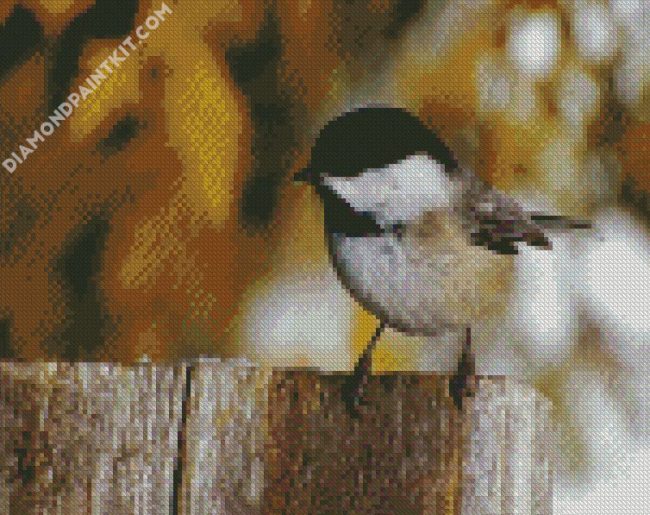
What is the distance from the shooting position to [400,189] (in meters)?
1.11

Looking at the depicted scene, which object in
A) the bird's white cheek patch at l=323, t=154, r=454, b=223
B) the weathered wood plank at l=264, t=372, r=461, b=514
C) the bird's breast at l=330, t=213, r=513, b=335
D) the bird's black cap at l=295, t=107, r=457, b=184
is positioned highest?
the bird's black cap at l=295, t=107, r=457, b=184

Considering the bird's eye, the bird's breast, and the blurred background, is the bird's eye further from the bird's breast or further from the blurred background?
the blurred background

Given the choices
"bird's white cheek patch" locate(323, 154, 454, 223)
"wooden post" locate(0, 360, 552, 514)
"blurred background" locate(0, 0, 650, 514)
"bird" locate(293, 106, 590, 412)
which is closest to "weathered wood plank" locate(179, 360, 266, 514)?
"wooden post" locate(0, 360, 552, 514)

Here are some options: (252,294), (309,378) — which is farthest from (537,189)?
(309,378)

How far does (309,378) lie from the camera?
59 cm

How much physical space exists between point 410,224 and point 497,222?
4.9 inches

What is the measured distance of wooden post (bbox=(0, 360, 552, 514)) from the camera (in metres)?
0.56

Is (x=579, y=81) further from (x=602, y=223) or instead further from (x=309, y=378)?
(x=309, y=378)

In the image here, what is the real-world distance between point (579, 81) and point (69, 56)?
83cm

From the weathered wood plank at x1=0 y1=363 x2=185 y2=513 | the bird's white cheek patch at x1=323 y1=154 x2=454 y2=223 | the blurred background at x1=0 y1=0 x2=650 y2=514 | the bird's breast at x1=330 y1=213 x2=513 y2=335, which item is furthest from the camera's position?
the blurred background at x1=0 y1=0 x2=650 y2=514

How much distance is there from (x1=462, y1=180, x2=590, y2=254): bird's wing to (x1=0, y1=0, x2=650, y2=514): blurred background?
8 cm

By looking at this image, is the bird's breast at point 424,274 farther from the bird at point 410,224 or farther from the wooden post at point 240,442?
the wooden post at point 240,442

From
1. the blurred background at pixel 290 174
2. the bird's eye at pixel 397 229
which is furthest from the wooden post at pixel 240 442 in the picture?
the blurred background at pixel 290 174

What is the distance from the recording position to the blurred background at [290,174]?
4.08 ft
